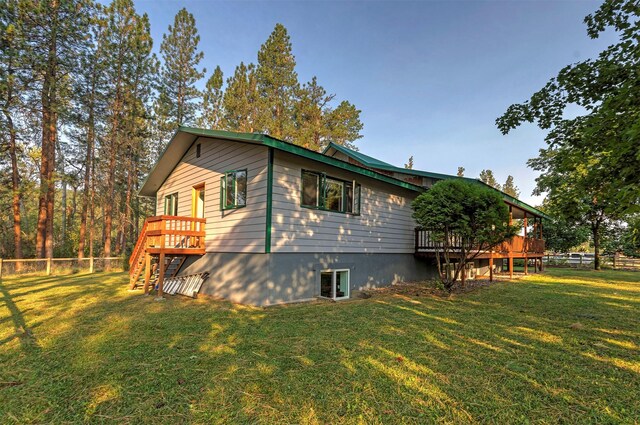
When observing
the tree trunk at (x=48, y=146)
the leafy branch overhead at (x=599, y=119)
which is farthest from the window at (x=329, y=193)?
the tree trunk at (x=48, y=146)

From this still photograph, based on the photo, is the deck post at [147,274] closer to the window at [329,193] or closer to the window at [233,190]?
the window at [233,190]

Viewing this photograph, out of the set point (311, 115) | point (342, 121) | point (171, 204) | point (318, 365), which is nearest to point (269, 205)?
point (318, 365)

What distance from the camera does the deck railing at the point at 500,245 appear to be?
10538mm

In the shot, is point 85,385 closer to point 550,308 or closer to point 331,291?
point 331,291

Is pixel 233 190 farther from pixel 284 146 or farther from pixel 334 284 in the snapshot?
pixel 334 284

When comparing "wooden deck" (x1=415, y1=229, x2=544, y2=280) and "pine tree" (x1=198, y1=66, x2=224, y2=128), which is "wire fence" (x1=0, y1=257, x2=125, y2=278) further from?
"wooden deck" (x1=415, y1=229, x2=544, y2=280)

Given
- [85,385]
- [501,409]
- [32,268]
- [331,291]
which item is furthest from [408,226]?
[32,268]

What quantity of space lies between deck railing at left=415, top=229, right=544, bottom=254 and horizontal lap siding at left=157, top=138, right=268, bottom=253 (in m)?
5.43

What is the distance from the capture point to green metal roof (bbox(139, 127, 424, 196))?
716cm

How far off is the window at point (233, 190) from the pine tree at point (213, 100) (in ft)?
49.9

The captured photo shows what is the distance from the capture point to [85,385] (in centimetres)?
321

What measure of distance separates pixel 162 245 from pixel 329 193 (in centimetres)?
492

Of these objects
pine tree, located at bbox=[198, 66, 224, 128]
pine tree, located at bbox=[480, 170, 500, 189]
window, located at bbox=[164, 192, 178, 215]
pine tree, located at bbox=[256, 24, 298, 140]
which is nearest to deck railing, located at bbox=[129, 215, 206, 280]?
window, located at bbox=[164, 192, 178, 215]

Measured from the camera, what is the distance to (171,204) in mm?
12352
